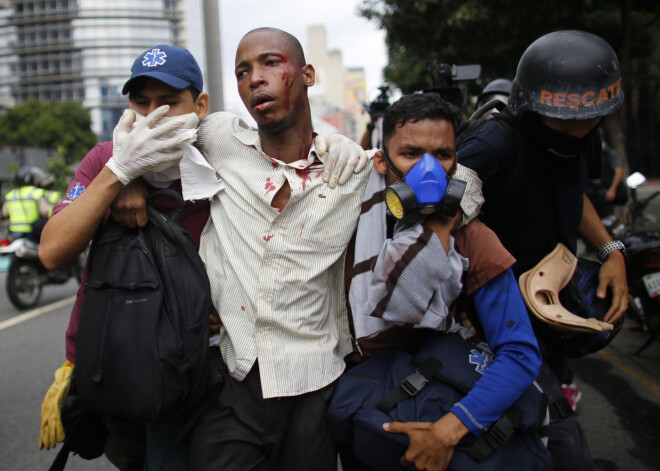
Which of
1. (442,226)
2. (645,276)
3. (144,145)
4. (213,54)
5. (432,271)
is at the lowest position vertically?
(645,276)

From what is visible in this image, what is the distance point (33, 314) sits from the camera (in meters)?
7.34

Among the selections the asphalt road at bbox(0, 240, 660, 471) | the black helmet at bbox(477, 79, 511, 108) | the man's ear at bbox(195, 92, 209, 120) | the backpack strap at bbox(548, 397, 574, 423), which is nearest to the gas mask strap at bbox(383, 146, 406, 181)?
the man's ear at bbox(195, 92, 209, 120)

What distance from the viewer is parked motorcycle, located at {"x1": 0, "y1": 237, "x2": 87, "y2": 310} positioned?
24.7ft

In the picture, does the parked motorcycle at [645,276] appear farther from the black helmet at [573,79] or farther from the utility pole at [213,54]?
the utility pole at [213,54]

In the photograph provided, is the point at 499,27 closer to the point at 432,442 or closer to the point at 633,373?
the point at 633,373

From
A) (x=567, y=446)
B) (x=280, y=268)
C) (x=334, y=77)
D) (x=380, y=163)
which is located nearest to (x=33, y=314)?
(x=280, y=268)

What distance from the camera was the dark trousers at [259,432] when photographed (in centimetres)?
162

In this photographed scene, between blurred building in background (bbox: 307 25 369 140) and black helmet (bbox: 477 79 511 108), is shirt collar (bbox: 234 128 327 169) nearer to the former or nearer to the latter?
black helmet (bbox: 477 79 511 108)

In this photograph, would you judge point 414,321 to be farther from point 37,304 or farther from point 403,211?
point 37,304

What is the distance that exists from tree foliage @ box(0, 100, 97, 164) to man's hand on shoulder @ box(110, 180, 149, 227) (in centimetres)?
4617

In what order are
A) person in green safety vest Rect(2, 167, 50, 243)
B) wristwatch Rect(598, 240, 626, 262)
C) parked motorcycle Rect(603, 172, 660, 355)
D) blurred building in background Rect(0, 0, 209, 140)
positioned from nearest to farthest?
wristwatch Rect(598, 240, 626, 262) < parked motorcycle Rect(603, 172, 660, 355) < person in green safety vest Rect(2, 167, 50, 243) < blurred building in background Rect(0, 0, 209, 140)

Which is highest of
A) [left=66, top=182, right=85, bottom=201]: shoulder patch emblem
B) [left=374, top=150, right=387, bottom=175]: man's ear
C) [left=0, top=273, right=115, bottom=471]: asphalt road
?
[left=374, top=150, right=387, bottom=175]: man's ear

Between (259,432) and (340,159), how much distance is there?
2.97ft

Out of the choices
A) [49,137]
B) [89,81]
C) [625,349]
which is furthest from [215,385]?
[89,81]
